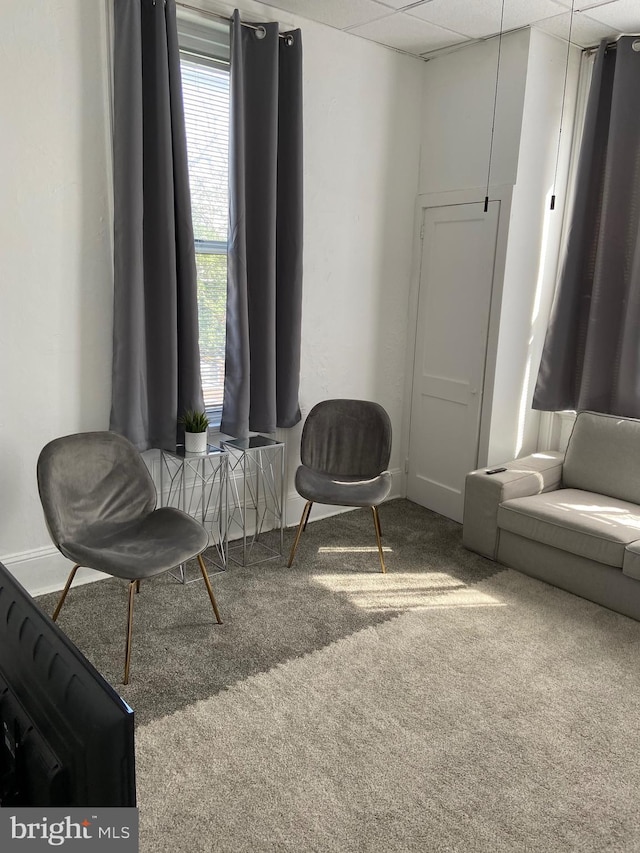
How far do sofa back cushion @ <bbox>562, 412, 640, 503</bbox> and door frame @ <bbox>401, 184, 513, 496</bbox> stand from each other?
1.59ft

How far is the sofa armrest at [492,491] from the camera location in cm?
363

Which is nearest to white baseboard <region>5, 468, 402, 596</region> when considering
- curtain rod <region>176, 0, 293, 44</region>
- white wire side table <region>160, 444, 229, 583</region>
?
white wire side table <region>160, 444, 229, 583</region>

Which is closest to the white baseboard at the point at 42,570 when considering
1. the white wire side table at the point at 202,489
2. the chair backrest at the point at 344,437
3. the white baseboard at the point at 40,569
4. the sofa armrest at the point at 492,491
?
the white baseboard at the point at 40,569

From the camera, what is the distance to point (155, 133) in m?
3.06

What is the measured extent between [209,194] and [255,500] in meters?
1.64

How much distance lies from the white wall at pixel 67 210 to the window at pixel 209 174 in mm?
214

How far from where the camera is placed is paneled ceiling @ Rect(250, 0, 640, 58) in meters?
3.32

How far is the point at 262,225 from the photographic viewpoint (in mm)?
3488

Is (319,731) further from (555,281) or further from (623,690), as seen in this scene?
(555,281)

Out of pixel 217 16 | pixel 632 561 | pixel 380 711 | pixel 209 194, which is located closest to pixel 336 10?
pixel 217 16

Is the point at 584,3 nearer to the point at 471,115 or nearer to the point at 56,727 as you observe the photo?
the point at 471,115

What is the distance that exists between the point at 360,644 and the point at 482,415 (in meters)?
1.74

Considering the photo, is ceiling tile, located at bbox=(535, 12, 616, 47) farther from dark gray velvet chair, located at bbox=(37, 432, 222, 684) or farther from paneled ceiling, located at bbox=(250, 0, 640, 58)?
dark gray velvet chair, located at bbox=(37, 432, 222, 684)

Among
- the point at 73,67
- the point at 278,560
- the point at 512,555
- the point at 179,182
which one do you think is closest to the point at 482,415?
the point at 512,555
